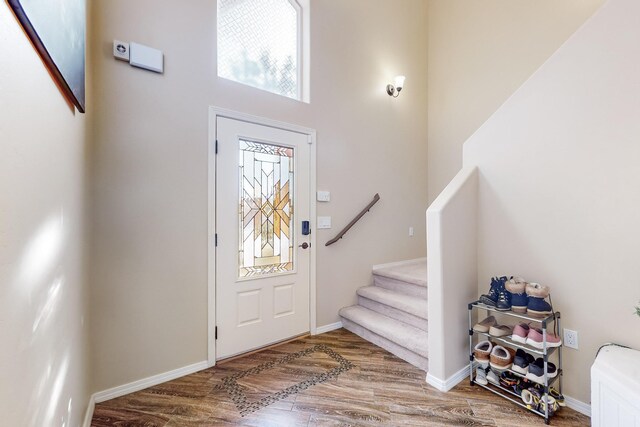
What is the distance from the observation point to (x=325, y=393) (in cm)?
194

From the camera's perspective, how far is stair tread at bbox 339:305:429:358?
2.26m

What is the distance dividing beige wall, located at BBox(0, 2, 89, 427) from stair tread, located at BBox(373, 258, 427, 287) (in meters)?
2.60

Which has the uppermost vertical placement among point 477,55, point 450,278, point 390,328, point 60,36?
point 477,55

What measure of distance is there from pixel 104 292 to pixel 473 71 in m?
4.45

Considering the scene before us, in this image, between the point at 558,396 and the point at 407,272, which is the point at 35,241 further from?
the point at 407,272

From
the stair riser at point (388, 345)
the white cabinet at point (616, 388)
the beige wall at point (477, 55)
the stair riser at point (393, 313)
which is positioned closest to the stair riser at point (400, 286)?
the stair riser at point (393, 313)

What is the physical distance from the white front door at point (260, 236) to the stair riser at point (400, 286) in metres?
0.93

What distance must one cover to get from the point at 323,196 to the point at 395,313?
138 centimetres

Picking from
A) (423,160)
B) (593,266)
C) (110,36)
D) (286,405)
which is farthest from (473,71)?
(286,405)

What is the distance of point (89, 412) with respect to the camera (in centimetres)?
169

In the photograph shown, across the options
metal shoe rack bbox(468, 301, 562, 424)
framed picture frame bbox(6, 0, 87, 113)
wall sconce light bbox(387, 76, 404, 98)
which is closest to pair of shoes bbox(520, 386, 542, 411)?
metal shoe rack bbox(468, 301, 562, 424)

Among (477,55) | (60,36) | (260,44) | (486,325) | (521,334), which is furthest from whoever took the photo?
(477,55)

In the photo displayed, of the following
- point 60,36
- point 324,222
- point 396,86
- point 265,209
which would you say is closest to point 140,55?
point 60,36

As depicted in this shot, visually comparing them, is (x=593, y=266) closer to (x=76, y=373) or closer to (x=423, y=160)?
(x=423, y=160)
